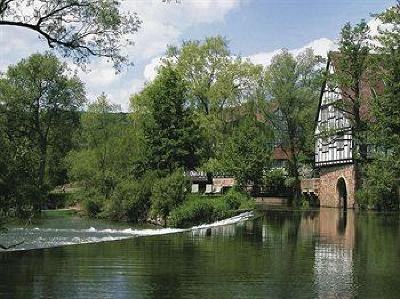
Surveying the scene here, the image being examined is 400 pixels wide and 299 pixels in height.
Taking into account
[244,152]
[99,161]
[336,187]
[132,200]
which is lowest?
[132,200]

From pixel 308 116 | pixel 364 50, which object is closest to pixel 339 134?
pixel 364 50

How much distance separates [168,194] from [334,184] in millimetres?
20945

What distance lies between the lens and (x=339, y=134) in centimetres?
4581

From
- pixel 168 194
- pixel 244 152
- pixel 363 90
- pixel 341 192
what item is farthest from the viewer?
pixel 244 152

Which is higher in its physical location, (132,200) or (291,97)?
(291,97)

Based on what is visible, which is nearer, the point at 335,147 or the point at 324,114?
the point at 335,147

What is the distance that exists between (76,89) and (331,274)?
41.1m

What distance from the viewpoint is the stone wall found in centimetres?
4643

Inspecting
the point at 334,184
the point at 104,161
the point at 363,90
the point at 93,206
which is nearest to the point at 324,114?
the point at 363,90

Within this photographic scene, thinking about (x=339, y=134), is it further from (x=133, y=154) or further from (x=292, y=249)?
(x=292, y=249)

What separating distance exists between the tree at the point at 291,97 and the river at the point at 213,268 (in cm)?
3544

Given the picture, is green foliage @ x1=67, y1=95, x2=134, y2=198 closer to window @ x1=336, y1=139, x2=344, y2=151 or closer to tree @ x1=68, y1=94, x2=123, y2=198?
tree @ x1=68, y1=94, x2=123, y2=198

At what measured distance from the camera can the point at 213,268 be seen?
13.2 m

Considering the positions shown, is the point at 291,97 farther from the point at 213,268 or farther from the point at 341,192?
the point at 213,268
